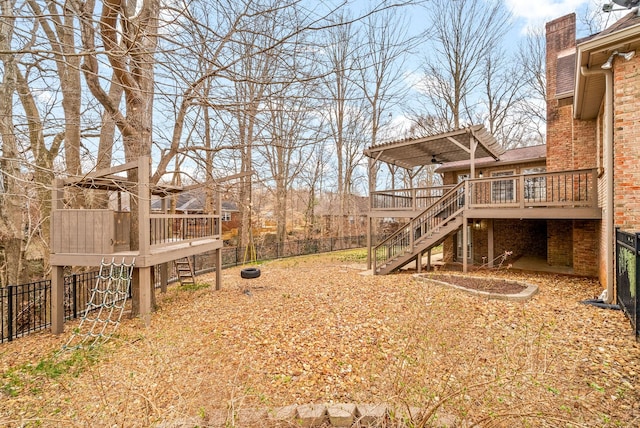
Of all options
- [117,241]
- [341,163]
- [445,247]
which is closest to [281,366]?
[117,241]

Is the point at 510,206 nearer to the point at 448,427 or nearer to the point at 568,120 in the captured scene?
the point at 568,120

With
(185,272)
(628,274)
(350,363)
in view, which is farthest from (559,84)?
(185,272)

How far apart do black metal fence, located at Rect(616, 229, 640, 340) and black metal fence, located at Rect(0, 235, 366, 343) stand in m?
9.94

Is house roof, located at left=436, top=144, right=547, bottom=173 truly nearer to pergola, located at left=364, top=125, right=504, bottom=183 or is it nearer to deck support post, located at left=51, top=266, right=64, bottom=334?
pergola, located at left=364, top=125, right=504, bottom=183

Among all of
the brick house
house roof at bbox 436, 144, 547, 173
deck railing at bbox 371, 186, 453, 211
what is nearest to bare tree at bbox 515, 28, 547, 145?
house roof at bbox 436, 144, 547, 173

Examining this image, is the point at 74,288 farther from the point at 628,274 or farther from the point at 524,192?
the point at 524,192

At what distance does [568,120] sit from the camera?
9.69m

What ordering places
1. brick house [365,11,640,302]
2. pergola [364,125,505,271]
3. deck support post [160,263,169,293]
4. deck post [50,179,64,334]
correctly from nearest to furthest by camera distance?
1. brick house [365,11,640,302]
2. deck post [50,179,64,334]
3. deck support post [160,263,169,293]
4. pergola [364,125,505,271]

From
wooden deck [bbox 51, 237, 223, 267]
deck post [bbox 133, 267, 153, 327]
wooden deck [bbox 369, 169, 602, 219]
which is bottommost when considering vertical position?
deck post [bbox 133, 267, 153, 327]

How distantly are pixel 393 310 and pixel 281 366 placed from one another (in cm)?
273

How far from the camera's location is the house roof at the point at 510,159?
37.7 feet

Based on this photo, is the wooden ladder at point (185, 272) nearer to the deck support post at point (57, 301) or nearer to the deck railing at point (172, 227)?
the deck railing at point (172, 227)

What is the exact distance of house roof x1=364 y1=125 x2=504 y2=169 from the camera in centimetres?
966

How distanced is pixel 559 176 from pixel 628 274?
17.1 ft
